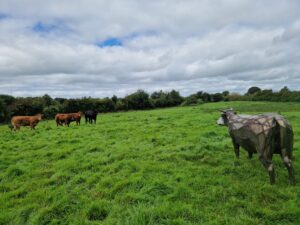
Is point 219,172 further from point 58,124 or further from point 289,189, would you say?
point 58,124

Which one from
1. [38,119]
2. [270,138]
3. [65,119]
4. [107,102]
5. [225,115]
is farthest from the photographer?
[107,102]

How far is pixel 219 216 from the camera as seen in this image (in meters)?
4.36

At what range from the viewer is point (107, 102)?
168 feet

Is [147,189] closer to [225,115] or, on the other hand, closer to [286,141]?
[286,141]

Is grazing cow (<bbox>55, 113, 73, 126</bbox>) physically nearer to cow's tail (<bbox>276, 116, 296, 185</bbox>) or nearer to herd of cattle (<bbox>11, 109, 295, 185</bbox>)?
herd of cattle (<bbox>11, 109, 295, 185</bbox>)

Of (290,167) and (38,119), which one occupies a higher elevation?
(38,119)

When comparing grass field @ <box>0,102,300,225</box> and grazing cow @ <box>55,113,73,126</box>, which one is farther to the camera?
grazing cow @ <box>55,113,73,126</box>

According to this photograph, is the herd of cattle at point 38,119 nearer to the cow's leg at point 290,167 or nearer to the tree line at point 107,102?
the cow's leg at point 290,167

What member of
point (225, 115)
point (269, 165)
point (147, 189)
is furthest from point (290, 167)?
point (147, 189)

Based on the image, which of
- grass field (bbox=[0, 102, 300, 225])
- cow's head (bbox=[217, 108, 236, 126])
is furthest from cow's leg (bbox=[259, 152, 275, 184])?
cow's head (bbox=[217, 108, 236, 126])

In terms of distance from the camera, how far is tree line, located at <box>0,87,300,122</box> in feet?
136

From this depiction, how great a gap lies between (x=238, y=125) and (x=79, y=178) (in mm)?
4505

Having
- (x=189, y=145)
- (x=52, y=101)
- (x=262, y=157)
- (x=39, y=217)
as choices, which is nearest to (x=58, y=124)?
(x=189, y=145)

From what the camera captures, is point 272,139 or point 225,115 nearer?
point 272,139
